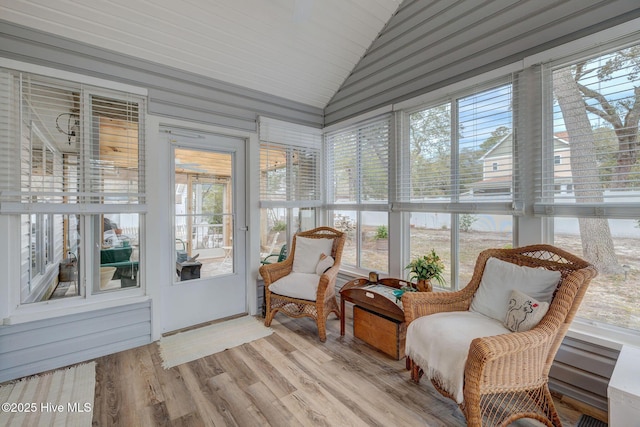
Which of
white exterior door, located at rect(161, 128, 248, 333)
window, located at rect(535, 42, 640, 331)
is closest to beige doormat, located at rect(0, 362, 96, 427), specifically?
white exterior door, located at rect(161, 128, 248, 333)

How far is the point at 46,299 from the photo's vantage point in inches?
96.0

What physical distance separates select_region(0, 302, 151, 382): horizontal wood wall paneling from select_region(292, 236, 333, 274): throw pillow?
63.0 inches

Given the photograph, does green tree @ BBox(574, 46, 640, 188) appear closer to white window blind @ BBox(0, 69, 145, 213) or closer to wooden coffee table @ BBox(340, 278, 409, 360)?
wooden coffee table @ BBox(340, 278, 409, 360)

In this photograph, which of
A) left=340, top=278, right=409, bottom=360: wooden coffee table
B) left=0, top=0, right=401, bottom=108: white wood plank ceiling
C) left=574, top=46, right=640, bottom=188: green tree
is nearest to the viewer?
left=574, top=46, right=640, bottom=188: green tree

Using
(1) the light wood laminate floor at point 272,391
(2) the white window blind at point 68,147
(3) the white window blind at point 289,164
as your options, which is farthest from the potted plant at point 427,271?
(2) the white window blind at point 68,147

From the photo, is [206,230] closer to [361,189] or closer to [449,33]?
[361,189]

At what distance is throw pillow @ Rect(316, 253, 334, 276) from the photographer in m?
3.21

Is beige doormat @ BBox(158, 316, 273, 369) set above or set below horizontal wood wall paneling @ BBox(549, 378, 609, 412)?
below

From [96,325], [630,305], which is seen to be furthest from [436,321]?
[96,325]

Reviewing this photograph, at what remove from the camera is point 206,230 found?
10.9 feet

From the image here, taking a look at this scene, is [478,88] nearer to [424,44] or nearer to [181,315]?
[424,44]

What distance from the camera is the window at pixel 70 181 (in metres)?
2.27

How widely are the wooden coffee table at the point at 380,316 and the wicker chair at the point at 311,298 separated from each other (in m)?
0.20

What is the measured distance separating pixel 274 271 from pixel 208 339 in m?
0.96
